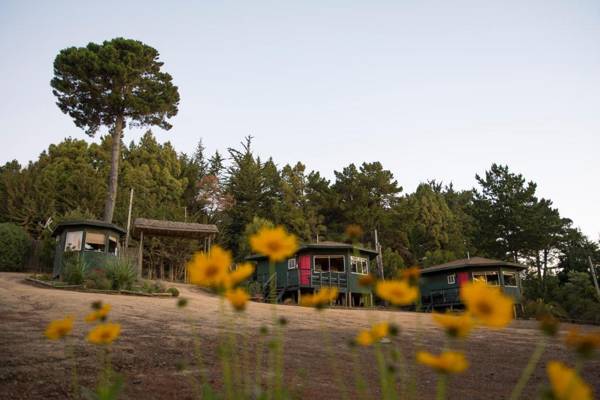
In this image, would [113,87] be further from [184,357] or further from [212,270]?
[212,270]

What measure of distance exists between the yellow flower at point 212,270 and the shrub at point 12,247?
23.6 m

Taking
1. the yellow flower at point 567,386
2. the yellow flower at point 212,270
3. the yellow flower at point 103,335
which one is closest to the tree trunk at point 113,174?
the yellow flower at point 103,335

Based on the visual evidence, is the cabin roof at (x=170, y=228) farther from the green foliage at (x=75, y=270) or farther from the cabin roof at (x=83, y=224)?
the green foliage at (x=75, y=270)

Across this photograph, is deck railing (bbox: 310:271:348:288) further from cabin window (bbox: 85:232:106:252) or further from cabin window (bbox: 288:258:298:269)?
cabin window (bbox: 85:232:106:252)

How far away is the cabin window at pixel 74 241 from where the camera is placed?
60.1 ft

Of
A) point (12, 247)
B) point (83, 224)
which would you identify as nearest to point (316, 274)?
point (83, 224)

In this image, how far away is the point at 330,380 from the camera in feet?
15.3

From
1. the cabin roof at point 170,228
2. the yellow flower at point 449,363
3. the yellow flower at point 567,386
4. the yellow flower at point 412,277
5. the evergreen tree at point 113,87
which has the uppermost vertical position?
the evergreen tree at point 113,87

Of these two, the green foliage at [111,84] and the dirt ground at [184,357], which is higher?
the green foliage at [111,84]

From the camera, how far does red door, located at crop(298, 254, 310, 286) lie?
2195cm

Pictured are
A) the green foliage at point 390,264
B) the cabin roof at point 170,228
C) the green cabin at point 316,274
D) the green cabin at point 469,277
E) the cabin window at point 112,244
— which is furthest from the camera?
the green foliage at point 390,264

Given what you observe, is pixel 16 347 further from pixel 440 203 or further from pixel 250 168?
pixel 440 203

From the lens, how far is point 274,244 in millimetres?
1450

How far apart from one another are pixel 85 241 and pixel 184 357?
1530cm
